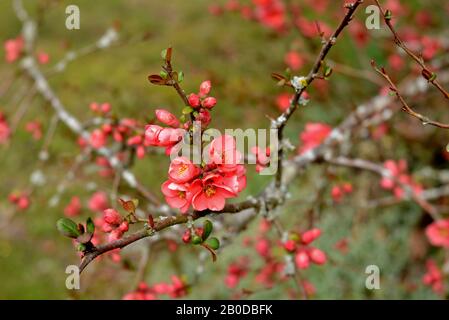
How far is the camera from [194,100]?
116 cm

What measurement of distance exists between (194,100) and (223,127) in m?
3.56

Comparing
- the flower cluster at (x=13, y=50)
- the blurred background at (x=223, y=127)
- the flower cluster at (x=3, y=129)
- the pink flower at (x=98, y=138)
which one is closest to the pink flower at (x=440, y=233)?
the blurred background at (x=223, y=127)

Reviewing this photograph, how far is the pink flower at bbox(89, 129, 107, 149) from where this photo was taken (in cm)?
205

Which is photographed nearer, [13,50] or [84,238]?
[84,238]

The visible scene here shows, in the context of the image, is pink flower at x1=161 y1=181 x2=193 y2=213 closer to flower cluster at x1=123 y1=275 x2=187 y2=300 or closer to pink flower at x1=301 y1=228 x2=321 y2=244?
pink flower at x1=301 y1=228 x2=321 y2=244

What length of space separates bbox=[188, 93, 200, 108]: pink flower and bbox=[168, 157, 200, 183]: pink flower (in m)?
0.13

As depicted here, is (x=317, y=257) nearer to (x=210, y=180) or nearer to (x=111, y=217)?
(x=210, y=180)

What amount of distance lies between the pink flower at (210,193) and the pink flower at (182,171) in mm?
21

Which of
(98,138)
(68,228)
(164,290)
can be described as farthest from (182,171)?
(98,138)

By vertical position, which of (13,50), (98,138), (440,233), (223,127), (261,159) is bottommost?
(261,159)

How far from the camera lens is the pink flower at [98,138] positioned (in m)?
2.05

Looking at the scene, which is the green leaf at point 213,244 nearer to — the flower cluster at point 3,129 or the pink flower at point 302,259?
the pink flower at point 302,259

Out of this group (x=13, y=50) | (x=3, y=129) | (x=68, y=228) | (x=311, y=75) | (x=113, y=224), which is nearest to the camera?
(x=68, y=228)
